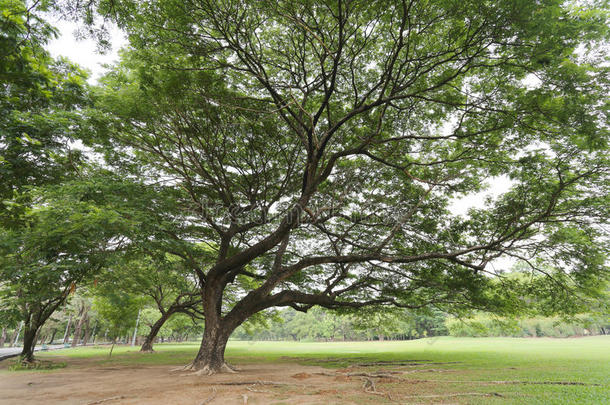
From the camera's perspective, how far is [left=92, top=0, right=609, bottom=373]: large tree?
516 cm

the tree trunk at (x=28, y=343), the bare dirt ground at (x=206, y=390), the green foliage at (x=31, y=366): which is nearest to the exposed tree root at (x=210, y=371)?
the bare dirt ground at (x=206, y=390)

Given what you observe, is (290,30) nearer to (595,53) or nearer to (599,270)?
(595,53)

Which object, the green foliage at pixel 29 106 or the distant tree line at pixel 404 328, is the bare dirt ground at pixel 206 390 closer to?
the green foliage at pixel 29 106

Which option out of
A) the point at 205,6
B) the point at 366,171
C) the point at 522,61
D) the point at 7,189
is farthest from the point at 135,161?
the point at 522,61

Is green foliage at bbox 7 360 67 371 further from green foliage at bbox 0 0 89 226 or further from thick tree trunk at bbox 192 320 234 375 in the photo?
green foliage at bbox 0 0 89 226

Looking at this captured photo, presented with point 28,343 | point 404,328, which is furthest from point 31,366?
point 404,328

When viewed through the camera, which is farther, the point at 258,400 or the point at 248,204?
the point at 248,204

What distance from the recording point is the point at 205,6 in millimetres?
5375

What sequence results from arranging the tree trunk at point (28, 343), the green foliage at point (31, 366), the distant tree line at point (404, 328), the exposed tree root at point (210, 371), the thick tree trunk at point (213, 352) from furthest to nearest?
the distant tree line at point (404, 328), the tree trunk at point (28, 343), the green foliage at point (31, 366), the thick tree trunk at point (213, 352), the exposed tree root at point (210, 371)

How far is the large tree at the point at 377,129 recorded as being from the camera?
16.9 feet

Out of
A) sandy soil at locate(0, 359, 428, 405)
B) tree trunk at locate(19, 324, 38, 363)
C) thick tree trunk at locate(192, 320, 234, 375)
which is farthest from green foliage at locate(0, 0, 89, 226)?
tree trunk at locate(19, 324, 38, 363)

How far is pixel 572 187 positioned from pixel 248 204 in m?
10.2

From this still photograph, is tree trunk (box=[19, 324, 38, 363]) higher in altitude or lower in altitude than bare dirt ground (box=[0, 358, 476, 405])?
higher

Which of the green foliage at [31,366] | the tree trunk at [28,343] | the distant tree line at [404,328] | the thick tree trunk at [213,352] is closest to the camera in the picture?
the thick tree trunk at [213,352]
